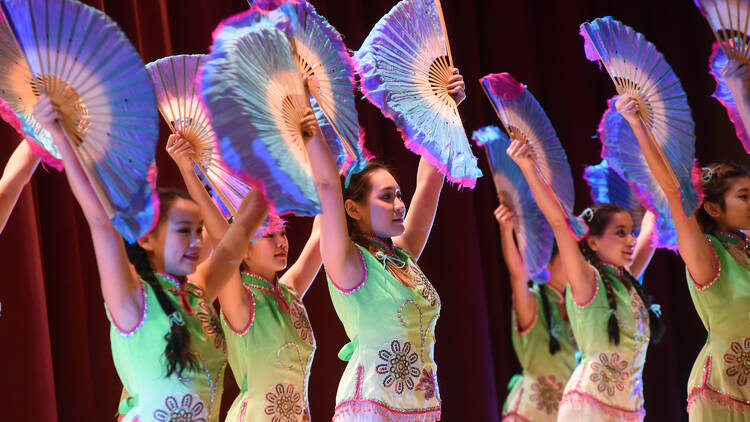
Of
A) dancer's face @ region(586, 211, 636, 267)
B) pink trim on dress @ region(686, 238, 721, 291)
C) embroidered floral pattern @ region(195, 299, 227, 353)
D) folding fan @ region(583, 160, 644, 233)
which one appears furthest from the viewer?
folding fan @ region(583, 160, 644, 233)

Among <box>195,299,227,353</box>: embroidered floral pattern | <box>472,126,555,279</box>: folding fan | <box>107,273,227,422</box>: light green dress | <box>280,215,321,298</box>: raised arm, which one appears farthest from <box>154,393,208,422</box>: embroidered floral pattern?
<box>472,126,555,279</box>: folding fan

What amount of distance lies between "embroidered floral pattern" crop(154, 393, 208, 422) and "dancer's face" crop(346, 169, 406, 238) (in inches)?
35.9

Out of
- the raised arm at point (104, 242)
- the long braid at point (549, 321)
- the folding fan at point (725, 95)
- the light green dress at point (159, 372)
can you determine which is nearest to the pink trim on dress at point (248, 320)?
the light green dress at point (159, 372)

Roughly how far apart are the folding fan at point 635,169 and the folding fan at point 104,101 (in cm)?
211

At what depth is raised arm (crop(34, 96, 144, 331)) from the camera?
77.9 inches

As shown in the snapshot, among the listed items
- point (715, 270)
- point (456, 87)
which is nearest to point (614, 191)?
point (715, 270)

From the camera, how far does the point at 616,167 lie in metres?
3.71

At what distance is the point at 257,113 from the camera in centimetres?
201

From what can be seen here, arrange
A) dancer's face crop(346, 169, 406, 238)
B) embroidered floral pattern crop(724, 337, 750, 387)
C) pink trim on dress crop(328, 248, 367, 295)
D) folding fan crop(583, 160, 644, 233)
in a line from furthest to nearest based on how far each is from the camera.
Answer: folding fan crop(583, 160, 644, 233)
embroidered floral pattern crop(724, 337, 750, 387)
dancer's face crop(346, 169, 406, 238)
pink trim on dress crop(328, 248, 367, 295)

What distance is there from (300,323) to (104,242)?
1.15m

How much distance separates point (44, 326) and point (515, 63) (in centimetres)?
341

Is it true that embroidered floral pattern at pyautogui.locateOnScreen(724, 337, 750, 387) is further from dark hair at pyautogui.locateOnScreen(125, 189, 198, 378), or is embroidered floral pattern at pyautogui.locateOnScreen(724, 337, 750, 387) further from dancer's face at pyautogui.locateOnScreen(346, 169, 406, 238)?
dark hair at pyautogui.locateOnScreen(125, 189, 198, 378)

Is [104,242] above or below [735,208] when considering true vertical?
above

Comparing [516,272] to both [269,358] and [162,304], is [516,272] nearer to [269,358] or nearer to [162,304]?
[269,358]
